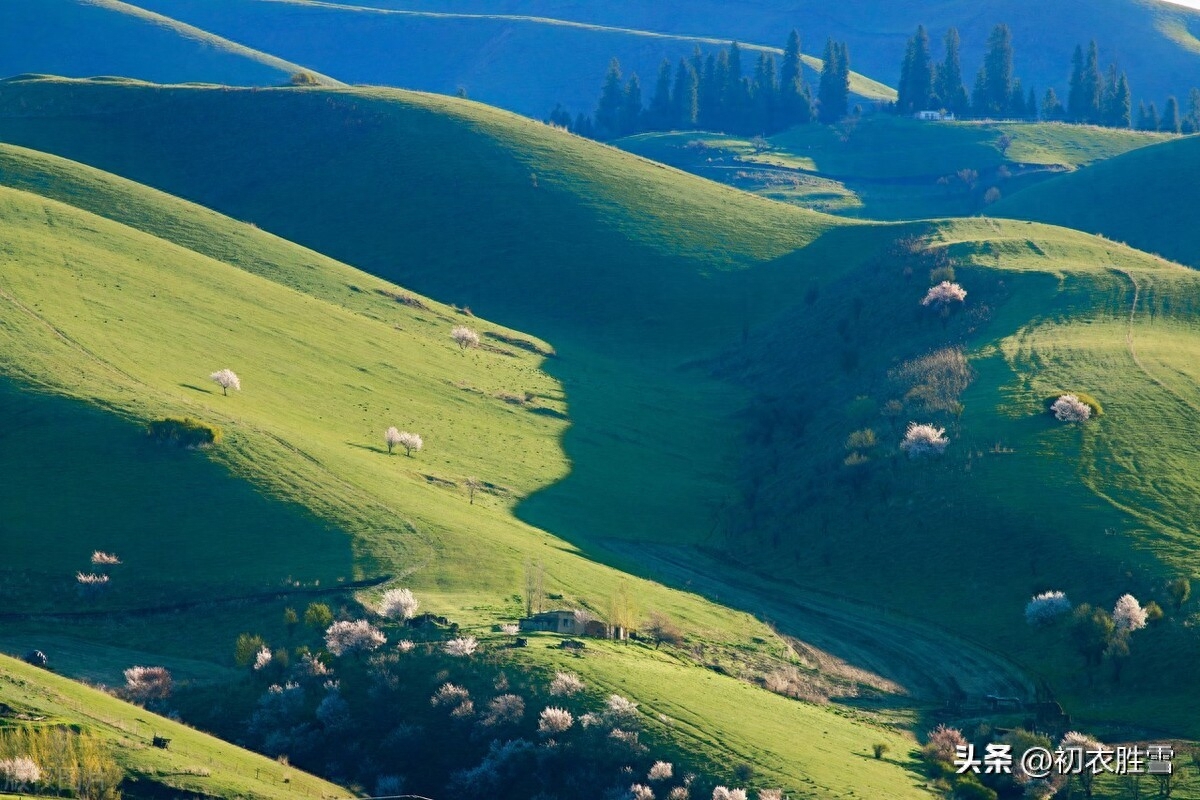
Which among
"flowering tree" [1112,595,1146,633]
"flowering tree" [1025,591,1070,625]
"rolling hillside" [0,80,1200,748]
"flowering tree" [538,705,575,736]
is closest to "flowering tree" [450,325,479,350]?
"rolling hillside" [0,80,1200,748]

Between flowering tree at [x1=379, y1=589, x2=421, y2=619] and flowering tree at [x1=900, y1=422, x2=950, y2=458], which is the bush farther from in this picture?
flowering tree at [x1=900, y1=422, x2=950, y2=458]

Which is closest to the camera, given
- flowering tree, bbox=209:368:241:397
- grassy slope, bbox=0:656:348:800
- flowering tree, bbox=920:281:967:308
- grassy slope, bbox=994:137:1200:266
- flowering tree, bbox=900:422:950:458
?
grassy slope, bbox=0:656:348:800

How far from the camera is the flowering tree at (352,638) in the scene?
187 feet

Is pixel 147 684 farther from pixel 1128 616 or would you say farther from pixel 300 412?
pixel 1128 616

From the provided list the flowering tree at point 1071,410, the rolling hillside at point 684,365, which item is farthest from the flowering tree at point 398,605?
the flowering tree at point 1071,410

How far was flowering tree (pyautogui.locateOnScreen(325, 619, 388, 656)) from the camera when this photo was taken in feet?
187

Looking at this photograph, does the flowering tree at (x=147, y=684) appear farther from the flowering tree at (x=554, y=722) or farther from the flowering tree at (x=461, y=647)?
the flowering tree at (x=554, y=722)

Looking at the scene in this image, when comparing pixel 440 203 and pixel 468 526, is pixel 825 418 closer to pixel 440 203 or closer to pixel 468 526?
pixel 468 526

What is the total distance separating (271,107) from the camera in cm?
16725

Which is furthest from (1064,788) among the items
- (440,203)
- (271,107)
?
(271,107)

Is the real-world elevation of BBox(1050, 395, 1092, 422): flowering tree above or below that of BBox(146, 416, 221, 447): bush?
above

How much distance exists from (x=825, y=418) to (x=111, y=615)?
49792 millimetres

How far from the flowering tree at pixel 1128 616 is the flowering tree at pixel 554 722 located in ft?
84.9

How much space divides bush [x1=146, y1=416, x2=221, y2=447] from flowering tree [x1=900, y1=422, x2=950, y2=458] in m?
37.2
